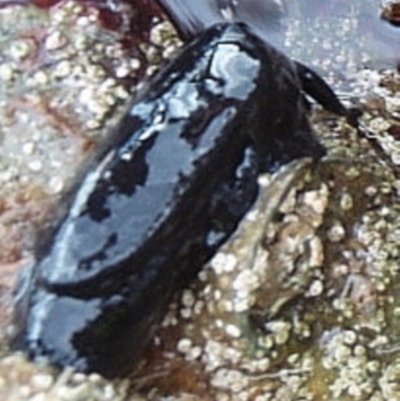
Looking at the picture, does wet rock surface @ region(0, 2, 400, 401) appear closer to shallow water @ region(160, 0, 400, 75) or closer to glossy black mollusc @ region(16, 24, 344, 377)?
glossy black mollusc @ region(16, 24, 344, 377)

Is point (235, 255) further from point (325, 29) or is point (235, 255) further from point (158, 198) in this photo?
point (325, 29)

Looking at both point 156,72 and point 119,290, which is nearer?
point 119,290

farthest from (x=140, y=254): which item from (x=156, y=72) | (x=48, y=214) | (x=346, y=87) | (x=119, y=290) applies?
(x=346, y=87)

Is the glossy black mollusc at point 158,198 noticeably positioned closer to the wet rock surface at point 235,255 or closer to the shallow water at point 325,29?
the wet rock surface at point 235,255

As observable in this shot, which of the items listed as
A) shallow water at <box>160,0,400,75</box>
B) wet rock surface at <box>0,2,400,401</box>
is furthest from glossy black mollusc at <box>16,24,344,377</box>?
shallow water at <box>160,0,400,75</box>

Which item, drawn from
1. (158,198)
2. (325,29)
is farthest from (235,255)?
(325,29)

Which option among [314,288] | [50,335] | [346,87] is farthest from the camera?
[346,87]

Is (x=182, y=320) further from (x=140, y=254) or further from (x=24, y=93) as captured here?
(x=24, y=93)
